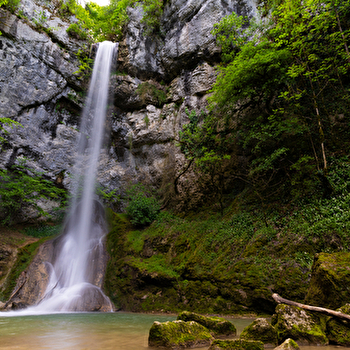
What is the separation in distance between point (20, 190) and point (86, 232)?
4.38m

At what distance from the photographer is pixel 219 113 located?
40.1 feet

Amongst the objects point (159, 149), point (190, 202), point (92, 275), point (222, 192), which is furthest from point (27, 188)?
point (222, 192)

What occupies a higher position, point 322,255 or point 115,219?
point 115,219

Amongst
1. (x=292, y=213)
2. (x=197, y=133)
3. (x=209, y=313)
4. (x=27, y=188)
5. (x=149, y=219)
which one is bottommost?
(x=209, y=313)

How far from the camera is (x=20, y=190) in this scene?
42.0ft

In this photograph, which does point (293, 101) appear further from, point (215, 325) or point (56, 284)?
point (56, 284)

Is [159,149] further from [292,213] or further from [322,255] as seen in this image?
[322,255]

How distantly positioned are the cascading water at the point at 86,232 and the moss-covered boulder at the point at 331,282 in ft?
23.9

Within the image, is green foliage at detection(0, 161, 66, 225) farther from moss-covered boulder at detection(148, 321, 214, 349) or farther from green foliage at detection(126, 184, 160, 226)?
moss-covered boulder at detection(148, 321, 214, 349)

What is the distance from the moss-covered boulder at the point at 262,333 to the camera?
10.4ft

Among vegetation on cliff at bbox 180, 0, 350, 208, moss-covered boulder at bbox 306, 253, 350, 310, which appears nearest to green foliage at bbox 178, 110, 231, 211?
vegetation on cliff at bbox 180, 0, 350, 208

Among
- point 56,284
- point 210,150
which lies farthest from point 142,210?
point 56,284

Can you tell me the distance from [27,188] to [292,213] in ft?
45.3

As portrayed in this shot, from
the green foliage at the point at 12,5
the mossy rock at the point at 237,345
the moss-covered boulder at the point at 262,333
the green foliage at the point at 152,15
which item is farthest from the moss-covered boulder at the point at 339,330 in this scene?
the green foliage at the point at 12,5
